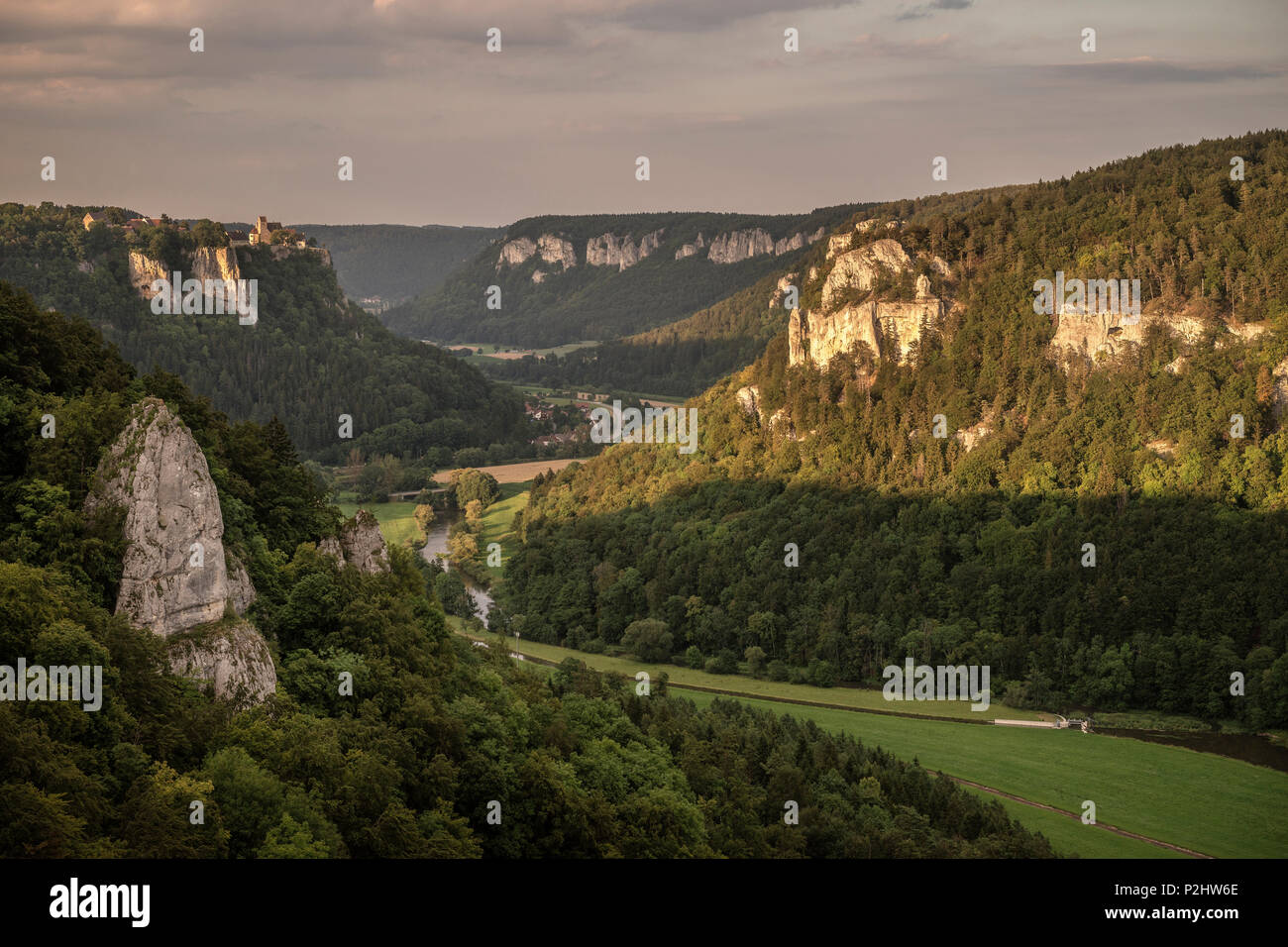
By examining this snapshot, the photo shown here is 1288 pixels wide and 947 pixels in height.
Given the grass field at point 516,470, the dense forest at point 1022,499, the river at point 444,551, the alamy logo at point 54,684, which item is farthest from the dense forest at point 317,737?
the grass field at point 516,470

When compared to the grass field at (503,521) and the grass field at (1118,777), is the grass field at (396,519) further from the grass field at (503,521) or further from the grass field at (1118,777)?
the grass field at (1118,777)

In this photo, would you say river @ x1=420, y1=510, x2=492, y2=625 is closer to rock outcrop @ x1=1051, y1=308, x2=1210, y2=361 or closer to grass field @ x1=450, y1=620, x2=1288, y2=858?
grass field @ x1=450, y1=620, x2=1288, y2=858

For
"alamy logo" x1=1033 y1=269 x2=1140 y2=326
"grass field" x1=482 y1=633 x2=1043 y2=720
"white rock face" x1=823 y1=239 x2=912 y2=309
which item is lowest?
"grass field" x1=482 y1=633 x2=1043 y2=720

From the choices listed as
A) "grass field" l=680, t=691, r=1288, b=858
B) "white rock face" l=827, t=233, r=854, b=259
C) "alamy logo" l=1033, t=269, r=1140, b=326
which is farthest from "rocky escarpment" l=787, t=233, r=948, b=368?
"grass field" l=680, t=691, r=1288, b=858

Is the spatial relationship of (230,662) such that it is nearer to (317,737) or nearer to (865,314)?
(317,737)

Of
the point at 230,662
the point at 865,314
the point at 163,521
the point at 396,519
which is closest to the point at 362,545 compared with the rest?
the point at 163,521
